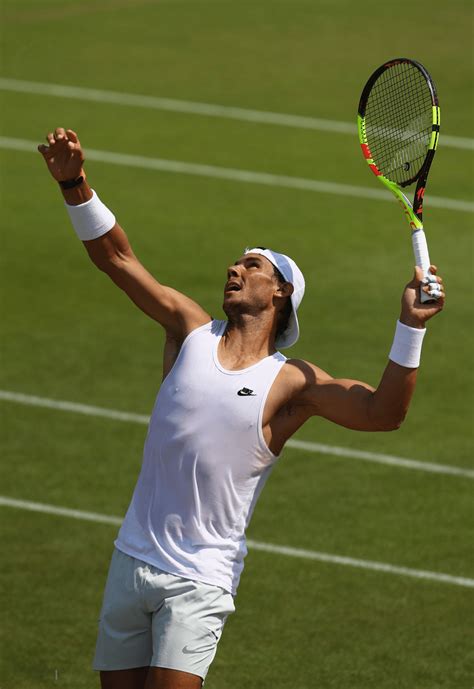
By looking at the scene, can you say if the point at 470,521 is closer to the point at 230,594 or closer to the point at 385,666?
the point at 385,666

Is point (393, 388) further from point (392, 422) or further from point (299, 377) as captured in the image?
point (299, 377)

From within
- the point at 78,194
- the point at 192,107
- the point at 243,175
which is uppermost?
the point at 192,107

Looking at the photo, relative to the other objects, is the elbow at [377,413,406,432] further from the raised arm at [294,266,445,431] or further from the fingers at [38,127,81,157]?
the fingers at [38,127,81,157]

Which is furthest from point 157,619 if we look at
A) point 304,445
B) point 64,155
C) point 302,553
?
point 304,445

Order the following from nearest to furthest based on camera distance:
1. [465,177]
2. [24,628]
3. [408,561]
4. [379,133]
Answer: [379,133] → [24,628] → [408,561] → [465,177]

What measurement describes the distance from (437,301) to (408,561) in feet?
12.6

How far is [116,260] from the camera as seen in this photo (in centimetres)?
665

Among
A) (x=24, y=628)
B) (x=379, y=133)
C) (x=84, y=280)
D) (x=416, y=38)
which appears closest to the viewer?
(x=379, y=133)

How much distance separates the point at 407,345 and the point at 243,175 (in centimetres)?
1204

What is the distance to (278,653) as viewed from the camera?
27.3 ft

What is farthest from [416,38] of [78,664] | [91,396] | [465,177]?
[78,664]

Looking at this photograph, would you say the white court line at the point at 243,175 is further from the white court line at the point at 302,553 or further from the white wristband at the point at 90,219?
the white wristband at the point at 90,219

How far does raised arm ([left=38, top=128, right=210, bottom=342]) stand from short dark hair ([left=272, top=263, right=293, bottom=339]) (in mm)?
321

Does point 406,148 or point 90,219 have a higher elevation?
point 406,148
